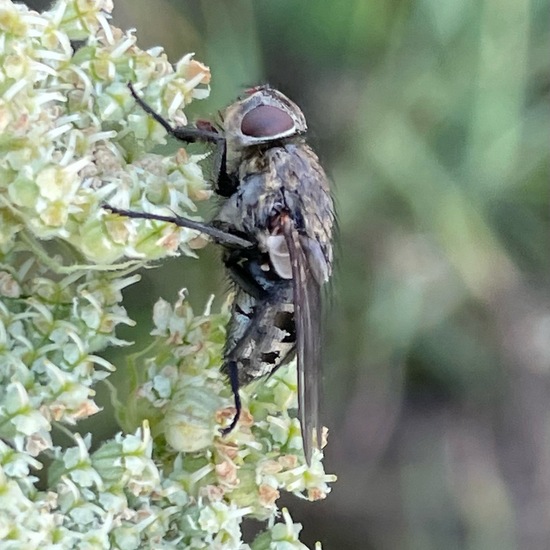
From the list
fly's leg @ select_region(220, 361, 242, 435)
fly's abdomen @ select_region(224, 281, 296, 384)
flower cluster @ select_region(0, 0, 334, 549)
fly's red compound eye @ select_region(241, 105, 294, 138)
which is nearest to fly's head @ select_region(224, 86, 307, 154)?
fly's red compound eye @ select_region(241, 105, 294, 138)

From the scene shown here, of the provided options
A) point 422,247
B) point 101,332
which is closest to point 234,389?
point 101,332

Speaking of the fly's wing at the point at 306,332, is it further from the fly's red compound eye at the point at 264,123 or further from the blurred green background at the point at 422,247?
the blurred green background at the point at 422,247

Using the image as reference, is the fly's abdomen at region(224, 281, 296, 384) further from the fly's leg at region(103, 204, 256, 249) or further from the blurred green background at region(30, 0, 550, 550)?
the blurred green background at region(30, 0, 550, 550)

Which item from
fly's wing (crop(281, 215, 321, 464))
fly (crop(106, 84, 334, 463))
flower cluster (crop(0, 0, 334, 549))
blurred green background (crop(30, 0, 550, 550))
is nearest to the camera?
flower cluster (crop(0, 0, 334, 549))

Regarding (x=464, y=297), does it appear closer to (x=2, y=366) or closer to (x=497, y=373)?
(x=497, y=373)

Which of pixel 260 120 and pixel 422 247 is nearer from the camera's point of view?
pixel 260 120

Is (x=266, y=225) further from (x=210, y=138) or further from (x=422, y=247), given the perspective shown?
(x=422, y=247)

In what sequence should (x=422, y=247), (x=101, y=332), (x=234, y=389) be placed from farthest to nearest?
(x=422, y=247), (x=234, y=389), (x=101, y=332)
